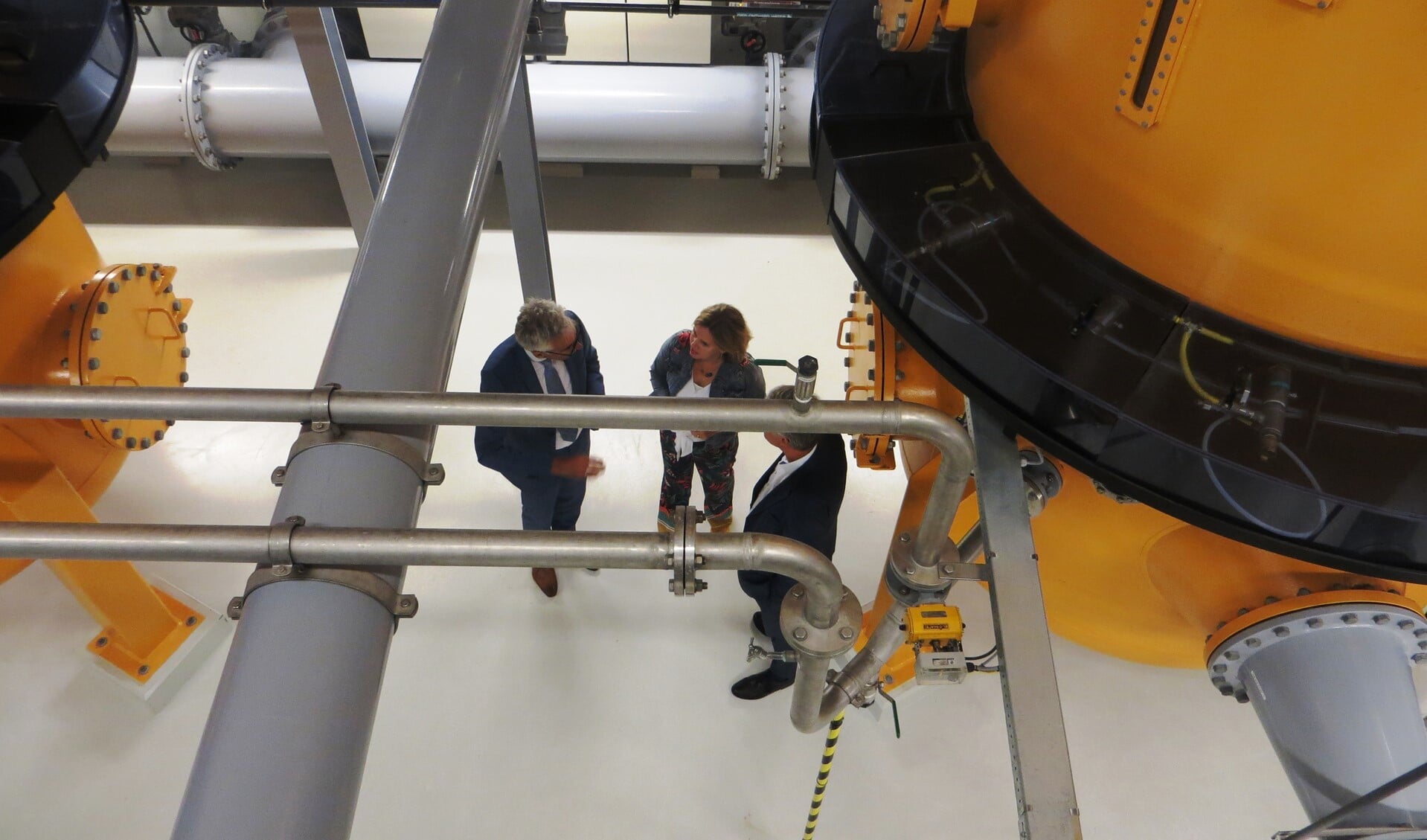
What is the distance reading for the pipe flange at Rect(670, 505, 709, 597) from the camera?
1.11 m

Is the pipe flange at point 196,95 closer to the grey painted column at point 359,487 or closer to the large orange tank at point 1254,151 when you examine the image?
the grey painted column at point 359,487

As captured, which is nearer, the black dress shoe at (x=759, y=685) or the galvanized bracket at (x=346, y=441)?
the galvanized bracket at (x=346, y=441)

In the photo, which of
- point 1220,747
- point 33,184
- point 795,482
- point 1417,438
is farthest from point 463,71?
point 1220,747

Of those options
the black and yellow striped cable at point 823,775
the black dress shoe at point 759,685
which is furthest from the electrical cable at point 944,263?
the black dress shoe at point 759,685

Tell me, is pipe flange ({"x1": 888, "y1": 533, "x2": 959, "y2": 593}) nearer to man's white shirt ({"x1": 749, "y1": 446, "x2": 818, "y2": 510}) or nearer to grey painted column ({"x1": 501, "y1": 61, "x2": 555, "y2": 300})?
man's white shirt ({"x1": 749, "y1": 446, "x2": 818, "y2": 510})

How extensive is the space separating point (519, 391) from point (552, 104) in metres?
1.58

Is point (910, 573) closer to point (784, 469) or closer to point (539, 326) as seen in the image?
point (784, 469)

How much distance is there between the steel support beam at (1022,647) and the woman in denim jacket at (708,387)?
1.14 metres

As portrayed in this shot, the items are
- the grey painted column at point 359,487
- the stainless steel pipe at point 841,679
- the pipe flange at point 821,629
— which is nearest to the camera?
the grey painted column at point 359,487

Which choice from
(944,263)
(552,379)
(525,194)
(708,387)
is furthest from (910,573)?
(525,194)

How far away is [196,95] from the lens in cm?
368

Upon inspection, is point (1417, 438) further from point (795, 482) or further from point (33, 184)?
point (33, 184)

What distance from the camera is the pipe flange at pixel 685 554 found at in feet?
3.65

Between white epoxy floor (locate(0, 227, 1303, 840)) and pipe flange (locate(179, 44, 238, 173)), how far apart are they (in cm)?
A: 130
